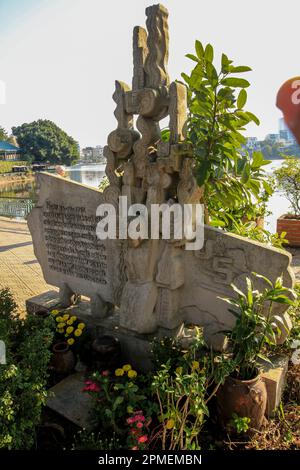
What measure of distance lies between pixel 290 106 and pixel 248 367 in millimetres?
1981

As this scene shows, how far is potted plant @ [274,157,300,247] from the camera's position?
26.5 ft

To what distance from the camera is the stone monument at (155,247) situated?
300cm

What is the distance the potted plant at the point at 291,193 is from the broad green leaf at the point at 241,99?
5.74 meters

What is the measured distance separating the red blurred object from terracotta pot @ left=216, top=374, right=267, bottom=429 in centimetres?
182

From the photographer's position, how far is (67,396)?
3.21m

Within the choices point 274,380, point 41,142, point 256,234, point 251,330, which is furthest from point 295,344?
point 41,142

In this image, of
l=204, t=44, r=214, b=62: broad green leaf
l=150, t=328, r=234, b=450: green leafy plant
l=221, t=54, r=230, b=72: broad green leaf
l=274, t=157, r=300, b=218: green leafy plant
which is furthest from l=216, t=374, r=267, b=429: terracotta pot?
l=274, t=157, r=300, b=218: green leafy plant

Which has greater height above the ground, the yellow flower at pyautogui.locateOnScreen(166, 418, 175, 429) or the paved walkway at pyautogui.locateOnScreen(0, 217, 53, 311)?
the yellow flower at pyautogui.locateOnScreen(166, 418, 175, 429)

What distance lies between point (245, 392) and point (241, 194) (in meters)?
1.78

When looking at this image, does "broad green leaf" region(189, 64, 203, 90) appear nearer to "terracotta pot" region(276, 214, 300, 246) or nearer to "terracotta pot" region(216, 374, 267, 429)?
"terracotta pot" region(216, 374, 267, 429)

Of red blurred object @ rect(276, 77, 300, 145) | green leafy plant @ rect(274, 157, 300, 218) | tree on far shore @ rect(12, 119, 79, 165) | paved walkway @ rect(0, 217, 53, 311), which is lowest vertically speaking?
paved walkway @ rect(0, 217, 53, 311)

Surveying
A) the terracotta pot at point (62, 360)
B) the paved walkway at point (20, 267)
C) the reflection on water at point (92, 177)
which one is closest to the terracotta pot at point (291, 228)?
the paved walkway at point (20, 267)
